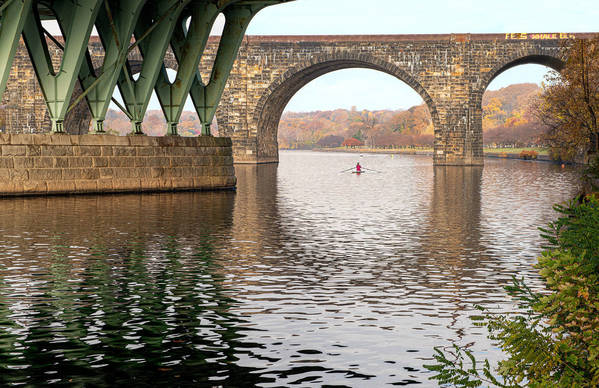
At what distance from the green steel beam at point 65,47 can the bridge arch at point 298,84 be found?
129ft

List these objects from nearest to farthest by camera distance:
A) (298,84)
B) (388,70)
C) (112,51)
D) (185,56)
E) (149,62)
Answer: (112,51), (149,62), (185,56), (388,70), (298,84)

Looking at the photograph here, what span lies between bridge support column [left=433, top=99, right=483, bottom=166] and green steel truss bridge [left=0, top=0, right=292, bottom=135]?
35361 millimetres

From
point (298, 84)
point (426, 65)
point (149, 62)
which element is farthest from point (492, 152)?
point (149, 62)

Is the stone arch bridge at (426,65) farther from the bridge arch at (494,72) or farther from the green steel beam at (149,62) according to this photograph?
the green steel beam at (149,62)

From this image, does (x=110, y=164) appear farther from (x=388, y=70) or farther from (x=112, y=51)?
(x=388, y=70)

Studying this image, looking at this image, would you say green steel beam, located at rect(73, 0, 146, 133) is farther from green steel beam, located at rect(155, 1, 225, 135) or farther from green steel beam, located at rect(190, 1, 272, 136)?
green steel beam, located at rect(190, 1, 272, 136)

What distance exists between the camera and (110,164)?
2869 centimetres

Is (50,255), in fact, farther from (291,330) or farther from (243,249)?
(291,330)

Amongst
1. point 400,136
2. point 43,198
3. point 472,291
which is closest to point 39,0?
point 43,198

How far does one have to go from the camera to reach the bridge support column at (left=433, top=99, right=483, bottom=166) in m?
64.6

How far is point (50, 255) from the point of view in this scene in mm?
13836

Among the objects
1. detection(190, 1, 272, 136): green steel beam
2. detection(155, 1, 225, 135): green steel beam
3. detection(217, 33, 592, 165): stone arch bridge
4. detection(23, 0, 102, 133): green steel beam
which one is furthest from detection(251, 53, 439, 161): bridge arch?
detection(23, 0, 102, 133): green steel beam

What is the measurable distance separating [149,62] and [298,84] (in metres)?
42.7

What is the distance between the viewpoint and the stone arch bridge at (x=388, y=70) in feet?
210
